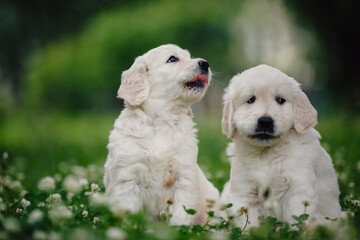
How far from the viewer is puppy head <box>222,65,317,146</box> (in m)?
3.58

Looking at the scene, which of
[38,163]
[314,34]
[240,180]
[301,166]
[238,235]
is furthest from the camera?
[314,34]

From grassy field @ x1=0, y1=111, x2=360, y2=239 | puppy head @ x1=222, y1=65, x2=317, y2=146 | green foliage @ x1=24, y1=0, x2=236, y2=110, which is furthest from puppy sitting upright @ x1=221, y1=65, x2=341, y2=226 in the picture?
green foliage @ x1=24, y1=0, x2=236, y2=110

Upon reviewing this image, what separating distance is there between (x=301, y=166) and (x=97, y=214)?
1795mm

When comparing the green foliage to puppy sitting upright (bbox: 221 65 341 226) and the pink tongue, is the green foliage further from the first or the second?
puppy sitting upright (bbox: 221 65 341 226)

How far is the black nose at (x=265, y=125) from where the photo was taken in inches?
139

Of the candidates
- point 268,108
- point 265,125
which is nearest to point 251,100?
point 268,108

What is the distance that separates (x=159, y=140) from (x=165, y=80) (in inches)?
24.7

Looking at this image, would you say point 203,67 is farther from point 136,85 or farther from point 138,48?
point 138,48

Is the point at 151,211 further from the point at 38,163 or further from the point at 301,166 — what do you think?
the point at 38,163

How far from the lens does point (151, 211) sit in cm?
374

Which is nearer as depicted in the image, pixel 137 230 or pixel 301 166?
pixel 137 230

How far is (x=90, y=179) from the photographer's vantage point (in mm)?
5137

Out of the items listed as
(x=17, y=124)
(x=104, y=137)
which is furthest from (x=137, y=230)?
(x=17, y=124)

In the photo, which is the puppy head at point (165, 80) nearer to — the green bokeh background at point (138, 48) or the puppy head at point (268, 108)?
Result: the puppy head at point (268, 108)
